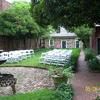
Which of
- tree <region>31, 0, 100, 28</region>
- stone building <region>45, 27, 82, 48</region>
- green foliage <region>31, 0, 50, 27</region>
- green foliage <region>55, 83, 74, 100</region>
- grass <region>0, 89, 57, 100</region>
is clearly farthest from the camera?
stone building <region>45, 27, 82, 48</region>

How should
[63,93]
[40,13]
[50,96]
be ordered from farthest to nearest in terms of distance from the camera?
[40,13] → [50,96] → [63,93]

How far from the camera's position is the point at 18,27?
123ft

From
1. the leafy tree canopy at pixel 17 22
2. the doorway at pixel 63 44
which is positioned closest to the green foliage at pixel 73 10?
the leafy tree canopy at pixel 17 22

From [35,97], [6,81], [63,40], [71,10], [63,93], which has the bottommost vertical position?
[35,97]

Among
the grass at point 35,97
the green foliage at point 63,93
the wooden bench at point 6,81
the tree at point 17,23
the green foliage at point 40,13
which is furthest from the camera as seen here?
the tree at point 17,23

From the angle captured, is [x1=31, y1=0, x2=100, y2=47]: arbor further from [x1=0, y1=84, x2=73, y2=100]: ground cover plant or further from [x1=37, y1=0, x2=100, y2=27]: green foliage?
[x1=0, y1=84, x2=73, y2=100]: ground cover plant

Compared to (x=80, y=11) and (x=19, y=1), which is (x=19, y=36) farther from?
(x=80, y=11)

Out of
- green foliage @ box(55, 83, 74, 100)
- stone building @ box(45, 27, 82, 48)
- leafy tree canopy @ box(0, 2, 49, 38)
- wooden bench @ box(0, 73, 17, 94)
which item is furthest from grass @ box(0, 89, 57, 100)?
stone building @ box(45, 27, 82, 48)

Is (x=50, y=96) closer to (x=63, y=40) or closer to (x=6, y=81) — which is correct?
(x=6, y=81)

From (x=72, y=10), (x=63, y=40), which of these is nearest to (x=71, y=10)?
(x=72, y=10)

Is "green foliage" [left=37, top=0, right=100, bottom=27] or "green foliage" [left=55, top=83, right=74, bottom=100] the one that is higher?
"green foliage" [left=37, top=0, right=100, bottom=27]

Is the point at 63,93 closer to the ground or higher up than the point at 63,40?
closer to the ground

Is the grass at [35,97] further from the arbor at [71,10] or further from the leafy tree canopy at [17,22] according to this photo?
the leafy tree canopy at [17,22]

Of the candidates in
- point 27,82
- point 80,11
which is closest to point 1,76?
point 27,82
